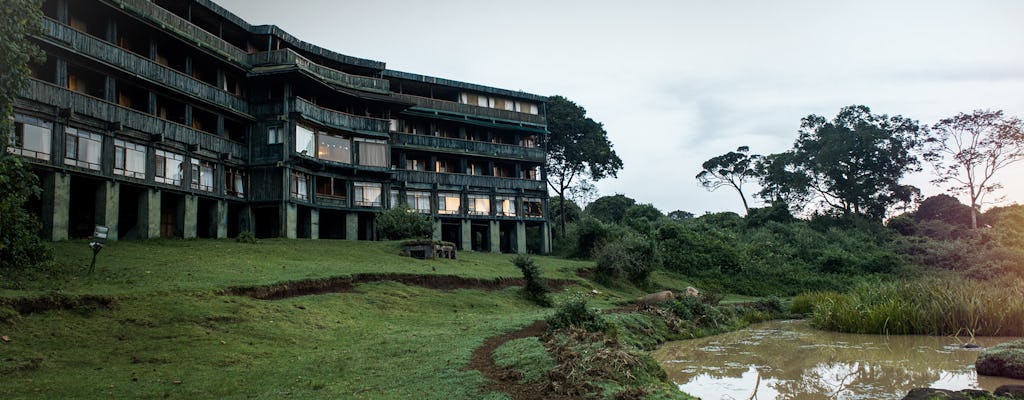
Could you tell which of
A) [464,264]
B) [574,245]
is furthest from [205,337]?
[574,245]

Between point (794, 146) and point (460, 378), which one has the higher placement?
point (794, 146)

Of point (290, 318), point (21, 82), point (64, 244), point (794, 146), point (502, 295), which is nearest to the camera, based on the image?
point (21, 82)

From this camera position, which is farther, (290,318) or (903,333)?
(903,333)

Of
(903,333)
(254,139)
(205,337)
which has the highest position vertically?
(254,139)

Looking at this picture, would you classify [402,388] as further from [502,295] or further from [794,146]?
[794,146]

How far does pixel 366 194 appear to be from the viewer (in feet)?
154

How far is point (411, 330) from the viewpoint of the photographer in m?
18.2

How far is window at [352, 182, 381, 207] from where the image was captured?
46438 mm

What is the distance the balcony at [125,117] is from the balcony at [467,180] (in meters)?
14.4

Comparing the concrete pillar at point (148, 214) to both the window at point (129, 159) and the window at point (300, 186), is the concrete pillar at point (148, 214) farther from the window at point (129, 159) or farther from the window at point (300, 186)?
the window at point (300, 186)

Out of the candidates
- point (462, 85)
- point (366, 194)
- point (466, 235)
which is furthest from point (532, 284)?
point (462, 85)

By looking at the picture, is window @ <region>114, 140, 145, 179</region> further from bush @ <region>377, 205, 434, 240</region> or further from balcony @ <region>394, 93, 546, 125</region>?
balcony @ <region>394, 93, 546, 125</region>

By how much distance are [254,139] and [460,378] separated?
3411 cm

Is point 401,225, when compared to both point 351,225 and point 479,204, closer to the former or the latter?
point 351,225
